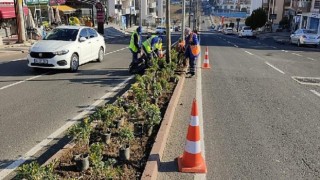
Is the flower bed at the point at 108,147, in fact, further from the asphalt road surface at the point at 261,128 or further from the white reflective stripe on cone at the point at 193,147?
the asphalt road surface at the point at 261,128

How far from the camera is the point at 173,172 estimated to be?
4.83 metres

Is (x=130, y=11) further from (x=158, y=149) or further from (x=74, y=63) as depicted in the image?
(x=158, y=149)

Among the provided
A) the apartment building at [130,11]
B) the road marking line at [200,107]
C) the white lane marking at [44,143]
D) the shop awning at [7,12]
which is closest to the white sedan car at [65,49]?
the white lane marking at [44,143]

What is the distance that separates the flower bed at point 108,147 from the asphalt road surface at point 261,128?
3.28 feet

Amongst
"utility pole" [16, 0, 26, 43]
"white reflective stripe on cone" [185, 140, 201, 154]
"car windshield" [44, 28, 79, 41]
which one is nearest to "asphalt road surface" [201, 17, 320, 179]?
"white reflective stripe on cone" [185, 140, 201, 154]

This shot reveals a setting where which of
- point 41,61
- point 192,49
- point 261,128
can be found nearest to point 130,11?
point 41,61

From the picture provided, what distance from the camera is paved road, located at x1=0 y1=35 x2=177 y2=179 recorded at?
19.4 feet

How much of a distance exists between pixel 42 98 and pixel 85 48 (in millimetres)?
5211

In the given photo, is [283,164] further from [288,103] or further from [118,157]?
[288,103]

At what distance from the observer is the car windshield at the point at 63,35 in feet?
43.2

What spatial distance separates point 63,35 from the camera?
527 inches

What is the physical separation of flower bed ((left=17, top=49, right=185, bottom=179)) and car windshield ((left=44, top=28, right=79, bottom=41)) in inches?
272

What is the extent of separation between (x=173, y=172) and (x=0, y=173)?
2.22m

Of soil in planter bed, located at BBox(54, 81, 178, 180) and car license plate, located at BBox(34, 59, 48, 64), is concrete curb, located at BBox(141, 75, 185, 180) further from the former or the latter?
car license plate, located at BBox(34, 59, 48, 64)
